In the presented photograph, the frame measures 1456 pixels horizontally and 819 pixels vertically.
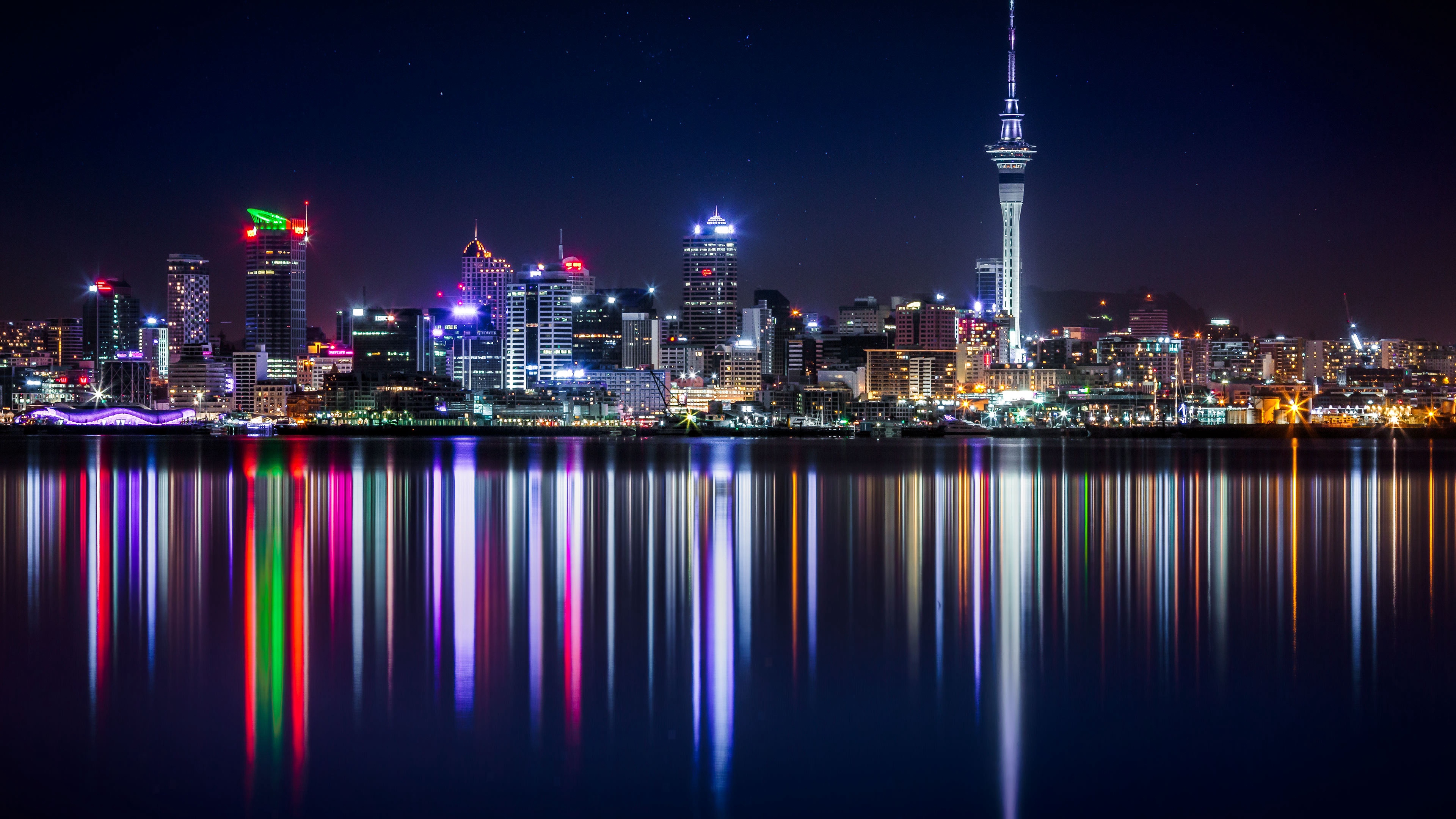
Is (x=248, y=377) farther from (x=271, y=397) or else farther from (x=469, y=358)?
(x=469, y=358)

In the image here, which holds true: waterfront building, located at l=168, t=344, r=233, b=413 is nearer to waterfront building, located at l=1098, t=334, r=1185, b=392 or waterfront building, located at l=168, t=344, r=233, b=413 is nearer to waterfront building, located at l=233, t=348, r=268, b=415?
waterfront building, located at l=233, t=348, r=268, b=415

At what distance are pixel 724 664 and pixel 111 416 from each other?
149254 mm

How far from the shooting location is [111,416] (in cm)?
14650

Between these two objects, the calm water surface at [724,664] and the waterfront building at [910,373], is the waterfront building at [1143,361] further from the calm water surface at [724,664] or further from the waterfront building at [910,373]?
the calm water surface at [724,664]

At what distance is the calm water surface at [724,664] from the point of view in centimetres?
912

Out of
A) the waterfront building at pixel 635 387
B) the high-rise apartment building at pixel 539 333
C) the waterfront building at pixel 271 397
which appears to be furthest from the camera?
the high-rise apartment building at pixel 539 333

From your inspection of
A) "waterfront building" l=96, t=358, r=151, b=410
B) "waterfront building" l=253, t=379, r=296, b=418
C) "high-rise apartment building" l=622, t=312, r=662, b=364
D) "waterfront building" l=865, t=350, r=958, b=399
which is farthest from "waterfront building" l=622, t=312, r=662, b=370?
"waterfront building" l=96, t=358, r=151, b=410

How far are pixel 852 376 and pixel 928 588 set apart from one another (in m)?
153

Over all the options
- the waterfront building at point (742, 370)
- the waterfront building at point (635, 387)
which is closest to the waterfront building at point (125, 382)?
the waterfront building at point (635, 387)

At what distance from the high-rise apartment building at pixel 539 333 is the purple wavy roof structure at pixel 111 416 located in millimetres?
43049

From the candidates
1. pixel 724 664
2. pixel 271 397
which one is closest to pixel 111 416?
pixel 271 397

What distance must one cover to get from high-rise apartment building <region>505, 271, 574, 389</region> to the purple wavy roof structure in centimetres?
4305

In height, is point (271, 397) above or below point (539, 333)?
below

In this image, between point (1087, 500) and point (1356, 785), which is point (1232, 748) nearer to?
point (1356, 785)
